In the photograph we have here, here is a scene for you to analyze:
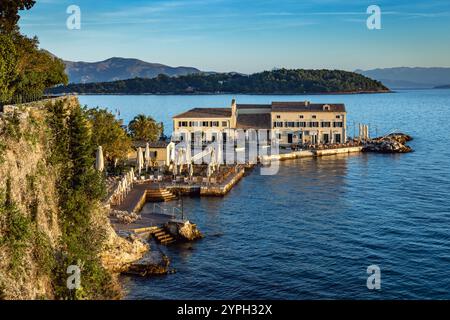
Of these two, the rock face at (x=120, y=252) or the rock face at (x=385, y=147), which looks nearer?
the rock face at (x=120, y=252)

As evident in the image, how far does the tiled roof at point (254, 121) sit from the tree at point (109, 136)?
117ft

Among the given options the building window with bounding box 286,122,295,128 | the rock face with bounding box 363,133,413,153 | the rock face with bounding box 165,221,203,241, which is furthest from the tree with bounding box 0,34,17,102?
the rock face with bounding box 363,133,413,153

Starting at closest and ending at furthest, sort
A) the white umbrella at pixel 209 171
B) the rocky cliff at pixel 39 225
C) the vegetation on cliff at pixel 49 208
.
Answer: the rocky cliff at pixel 39 225 < the vegetation on cliff at pixel 49 208 < the white umbrella at pixel 209 171

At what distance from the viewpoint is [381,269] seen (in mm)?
36250

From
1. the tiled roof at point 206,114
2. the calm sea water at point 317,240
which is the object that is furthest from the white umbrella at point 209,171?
the tiled roof at point 206,114

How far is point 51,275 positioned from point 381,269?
20765 mm

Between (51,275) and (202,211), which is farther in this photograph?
(202,211)

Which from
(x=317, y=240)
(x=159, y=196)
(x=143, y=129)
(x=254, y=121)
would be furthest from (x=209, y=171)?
(x=254, y=121)

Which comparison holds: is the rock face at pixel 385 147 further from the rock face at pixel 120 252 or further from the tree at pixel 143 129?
the rock face at pixel 120 252

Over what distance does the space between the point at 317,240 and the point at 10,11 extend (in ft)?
105

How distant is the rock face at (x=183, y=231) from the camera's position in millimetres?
42781
